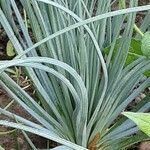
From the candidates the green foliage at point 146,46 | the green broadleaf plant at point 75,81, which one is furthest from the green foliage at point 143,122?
the green broadleaf plant at point 75,81

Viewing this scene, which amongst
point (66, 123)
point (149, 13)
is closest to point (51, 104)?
point (66, 123)

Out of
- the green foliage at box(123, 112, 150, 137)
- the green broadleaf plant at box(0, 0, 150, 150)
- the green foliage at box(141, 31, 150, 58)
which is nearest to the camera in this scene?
the green foliage at box(123, 112, 150, 137)

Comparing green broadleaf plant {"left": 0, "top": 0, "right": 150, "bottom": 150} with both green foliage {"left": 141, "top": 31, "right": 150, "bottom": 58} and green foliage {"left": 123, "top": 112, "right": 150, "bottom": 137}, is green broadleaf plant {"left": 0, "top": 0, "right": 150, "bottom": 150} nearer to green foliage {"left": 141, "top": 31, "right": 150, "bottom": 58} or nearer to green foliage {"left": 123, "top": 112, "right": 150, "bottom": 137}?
green foliage {"left": 141, "top": 31, "right": 150, "bottom": 58}

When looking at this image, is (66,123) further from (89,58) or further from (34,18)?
(34,18)

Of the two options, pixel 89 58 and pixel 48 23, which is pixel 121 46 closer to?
pixel 89 58

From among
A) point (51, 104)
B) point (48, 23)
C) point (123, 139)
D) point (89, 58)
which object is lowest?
point (123, 139)

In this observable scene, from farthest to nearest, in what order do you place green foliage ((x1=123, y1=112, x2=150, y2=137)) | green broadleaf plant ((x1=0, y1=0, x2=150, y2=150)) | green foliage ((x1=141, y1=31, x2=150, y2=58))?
green broadleaf plant ((x1=0, y1=0, x2=150, y2=150))
green foliage ((x1=141, y1=31, x2=150, y2=58))
green foliage ((x1=123, y1=112, x2=150, y2=137))

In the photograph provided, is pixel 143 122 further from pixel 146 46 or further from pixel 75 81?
pixel 75 81

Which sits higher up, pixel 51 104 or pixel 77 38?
pixel 77 38

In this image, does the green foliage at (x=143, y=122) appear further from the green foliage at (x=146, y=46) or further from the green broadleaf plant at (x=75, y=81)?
the green broadleaf plant at (x=75, y=81)

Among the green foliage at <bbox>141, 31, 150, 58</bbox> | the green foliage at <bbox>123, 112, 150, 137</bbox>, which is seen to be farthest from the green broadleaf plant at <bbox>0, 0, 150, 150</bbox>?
the green foliage at <bbox>123, 112, 150, 137</bbox>
